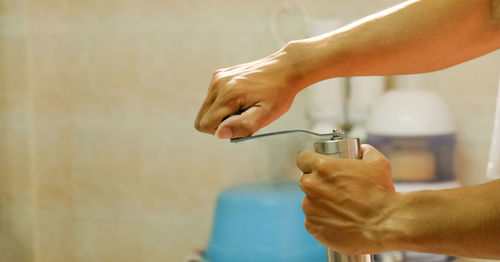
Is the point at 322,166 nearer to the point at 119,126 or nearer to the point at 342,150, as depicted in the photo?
the point at 342,150

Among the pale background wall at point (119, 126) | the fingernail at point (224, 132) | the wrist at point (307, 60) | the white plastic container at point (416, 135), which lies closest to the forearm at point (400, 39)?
the wrist at point (307, 60)

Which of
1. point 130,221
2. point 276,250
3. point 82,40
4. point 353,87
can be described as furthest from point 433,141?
point 82,40

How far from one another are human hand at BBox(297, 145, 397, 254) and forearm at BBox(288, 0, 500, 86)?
0.15 metres

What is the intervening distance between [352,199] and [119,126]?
3.18 ft

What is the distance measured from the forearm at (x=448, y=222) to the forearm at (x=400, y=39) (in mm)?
188

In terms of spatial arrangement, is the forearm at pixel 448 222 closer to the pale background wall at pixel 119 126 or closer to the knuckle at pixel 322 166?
the knuckle at pixel 322 166

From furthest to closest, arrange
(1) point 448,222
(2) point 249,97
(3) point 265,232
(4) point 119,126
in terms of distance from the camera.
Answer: (4) point 119,126 < (3) point 265,232 < (2) point 249,97 < (1) point 448,222

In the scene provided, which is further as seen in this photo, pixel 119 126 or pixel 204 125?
pixel 119 126

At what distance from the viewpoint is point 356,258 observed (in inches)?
16.6

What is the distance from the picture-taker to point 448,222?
377mm

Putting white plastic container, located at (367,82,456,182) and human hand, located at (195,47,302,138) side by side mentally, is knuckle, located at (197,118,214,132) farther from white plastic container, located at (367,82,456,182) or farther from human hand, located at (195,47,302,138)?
white plastic container, located at (367,82,456,182)

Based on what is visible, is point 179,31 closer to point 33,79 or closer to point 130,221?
point 33,79

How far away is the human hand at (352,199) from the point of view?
1.31 ft

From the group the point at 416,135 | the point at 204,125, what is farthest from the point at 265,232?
the point at 204,125
